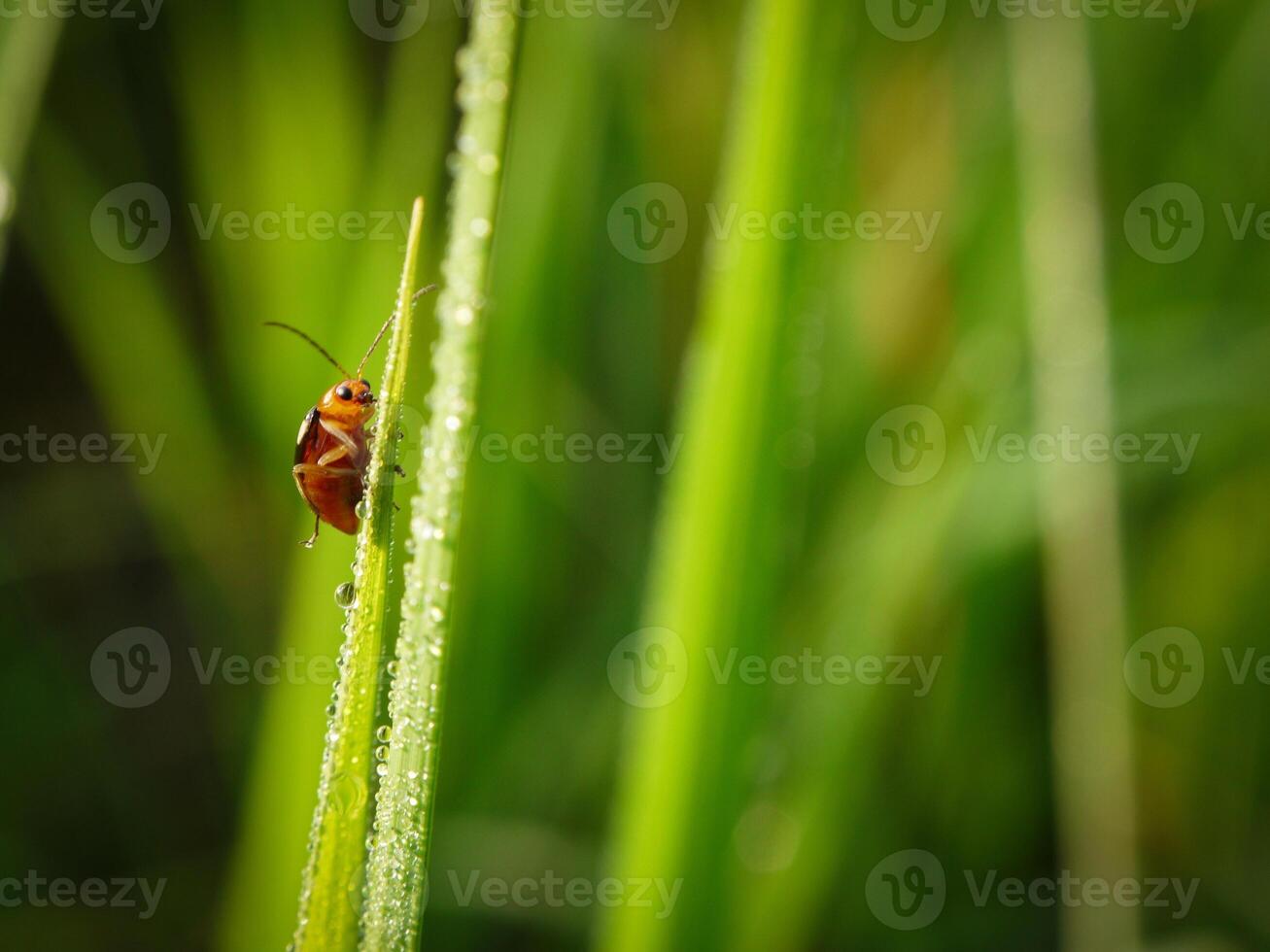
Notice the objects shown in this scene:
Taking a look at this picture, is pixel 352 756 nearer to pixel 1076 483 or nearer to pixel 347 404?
pixel 347 404

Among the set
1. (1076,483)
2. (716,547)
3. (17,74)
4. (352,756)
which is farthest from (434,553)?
(1076,483)

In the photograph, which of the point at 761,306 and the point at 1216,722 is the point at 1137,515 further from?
the point at 761,306

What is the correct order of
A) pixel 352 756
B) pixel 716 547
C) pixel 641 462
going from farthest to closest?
pixel 641 462 → pixel 716 547 → pixel 352 756

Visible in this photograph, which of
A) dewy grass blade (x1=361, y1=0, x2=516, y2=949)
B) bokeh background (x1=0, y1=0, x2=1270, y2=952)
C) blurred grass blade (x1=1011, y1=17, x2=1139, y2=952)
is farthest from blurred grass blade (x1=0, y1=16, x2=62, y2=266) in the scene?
blurred grass blade (x1=1011, y1=17, x2=1139, y2=952)

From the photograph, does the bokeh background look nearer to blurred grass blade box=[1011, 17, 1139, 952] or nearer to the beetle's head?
blurred grass blade box=[1011, 17, 1139, 952]

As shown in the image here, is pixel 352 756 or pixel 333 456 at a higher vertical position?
pixel 333 456

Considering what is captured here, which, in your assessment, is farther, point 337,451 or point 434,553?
point 337,451
